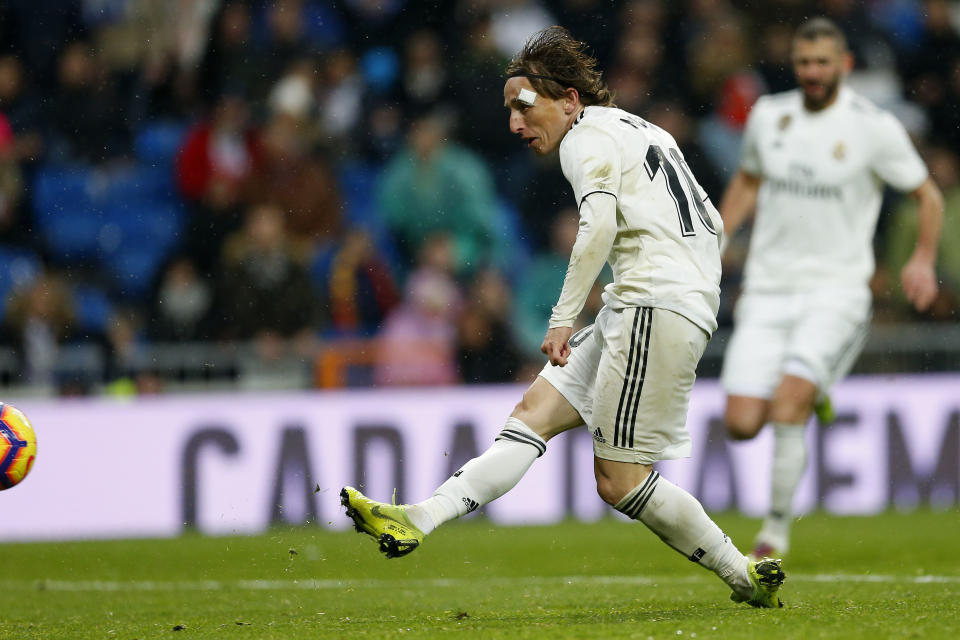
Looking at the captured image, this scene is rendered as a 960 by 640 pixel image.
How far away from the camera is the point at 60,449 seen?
10.8 meters

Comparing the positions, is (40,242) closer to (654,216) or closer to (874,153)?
(874,153)

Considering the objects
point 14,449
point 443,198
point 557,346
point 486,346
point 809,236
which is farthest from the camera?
point 443,198

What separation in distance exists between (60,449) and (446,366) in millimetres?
2834

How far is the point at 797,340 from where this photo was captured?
788cm

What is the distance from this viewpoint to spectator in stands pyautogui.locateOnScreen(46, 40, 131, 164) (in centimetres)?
1288

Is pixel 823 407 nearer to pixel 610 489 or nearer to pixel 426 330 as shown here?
pixel 610 489

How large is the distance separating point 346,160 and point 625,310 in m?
7.84

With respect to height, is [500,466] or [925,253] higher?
[925,253]

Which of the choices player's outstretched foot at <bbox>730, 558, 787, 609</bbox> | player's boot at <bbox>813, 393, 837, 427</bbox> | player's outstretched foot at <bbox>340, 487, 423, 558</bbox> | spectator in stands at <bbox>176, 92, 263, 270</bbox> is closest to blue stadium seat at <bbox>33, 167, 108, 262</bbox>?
spectator in stands at <bbox>176, 92, 263, 270</bbox>

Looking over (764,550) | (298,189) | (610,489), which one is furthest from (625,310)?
(298,189)

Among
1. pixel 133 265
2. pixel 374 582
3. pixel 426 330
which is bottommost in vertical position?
pixel 374 582

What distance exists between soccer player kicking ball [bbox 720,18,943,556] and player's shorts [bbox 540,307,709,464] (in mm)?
2391

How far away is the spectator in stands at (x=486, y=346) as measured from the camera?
11.4 m

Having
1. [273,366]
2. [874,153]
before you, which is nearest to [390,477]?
[273,366]
